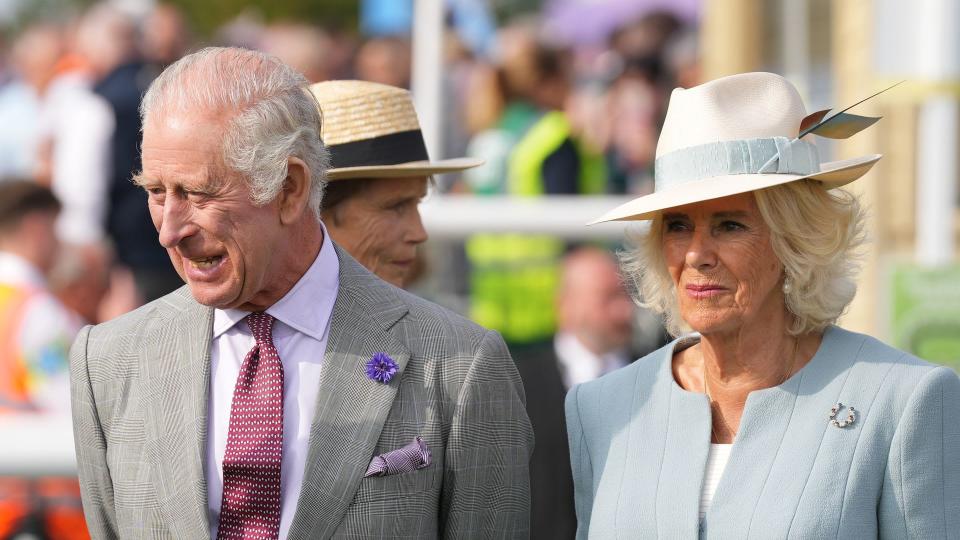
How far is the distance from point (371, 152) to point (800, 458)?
1.54m

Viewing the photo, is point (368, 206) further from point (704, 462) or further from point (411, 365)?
point (704, 462)

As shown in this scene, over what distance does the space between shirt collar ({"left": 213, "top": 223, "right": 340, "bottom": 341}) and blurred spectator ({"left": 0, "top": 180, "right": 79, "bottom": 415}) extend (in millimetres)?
2976

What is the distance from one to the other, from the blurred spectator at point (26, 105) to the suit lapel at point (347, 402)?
264 inches

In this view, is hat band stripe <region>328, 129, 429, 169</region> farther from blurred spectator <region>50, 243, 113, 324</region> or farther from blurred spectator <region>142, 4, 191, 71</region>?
blurred spectator <region>142, 4, 191, 71</region>

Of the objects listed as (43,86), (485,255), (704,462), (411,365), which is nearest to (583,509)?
(704,462)

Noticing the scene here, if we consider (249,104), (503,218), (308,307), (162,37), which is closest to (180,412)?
(308,307)

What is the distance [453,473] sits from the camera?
3.15m

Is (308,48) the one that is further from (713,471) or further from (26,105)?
(713,471)

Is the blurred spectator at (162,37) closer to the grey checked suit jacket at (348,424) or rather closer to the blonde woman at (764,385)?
the grey checked suit jacket at (348,424)

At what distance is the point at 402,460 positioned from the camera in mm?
3084

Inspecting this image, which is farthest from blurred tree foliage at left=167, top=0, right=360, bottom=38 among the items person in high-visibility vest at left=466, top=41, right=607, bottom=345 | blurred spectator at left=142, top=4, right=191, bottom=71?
person in high-visibility vest at left=466, top=41, right=607, bottom=345

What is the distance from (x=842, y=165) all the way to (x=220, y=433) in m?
1.54

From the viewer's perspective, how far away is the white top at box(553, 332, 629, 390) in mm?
7363

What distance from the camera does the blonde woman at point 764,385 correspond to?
3111mm
